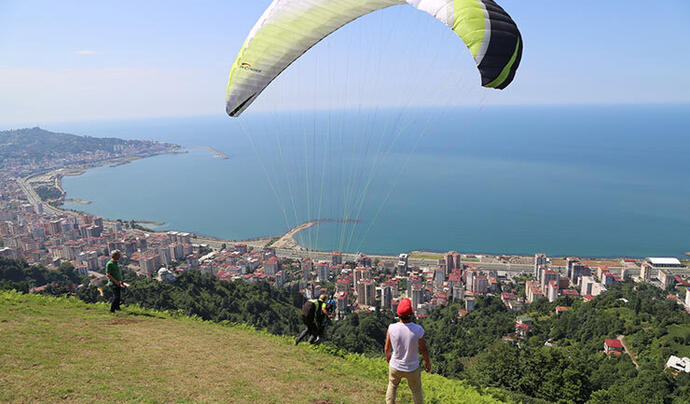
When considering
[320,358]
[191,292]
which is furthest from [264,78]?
[191,292]

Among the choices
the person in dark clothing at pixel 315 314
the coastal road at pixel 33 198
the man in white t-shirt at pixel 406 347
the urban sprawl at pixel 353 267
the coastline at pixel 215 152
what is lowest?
the urban sprawl at pixel 353 267

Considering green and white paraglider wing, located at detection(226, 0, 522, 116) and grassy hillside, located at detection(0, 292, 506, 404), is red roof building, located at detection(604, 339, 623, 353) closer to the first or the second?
grassy hillside, located at detection(0, 292, 506, 404)

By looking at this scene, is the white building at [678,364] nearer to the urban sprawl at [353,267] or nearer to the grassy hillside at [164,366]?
the urban sprawl at [353,267]

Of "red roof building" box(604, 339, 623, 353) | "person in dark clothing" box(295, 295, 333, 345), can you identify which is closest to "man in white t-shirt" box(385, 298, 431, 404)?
"person in dark clothing" box(295, 295, 333, 345)

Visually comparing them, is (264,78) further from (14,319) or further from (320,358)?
(14,319)

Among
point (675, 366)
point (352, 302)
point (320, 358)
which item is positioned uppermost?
point (320, 358)

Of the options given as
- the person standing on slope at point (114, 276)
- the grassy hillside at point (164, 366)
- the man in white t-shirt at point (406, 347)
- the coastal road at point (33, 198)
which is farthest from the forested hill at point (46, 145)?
the man in white t-shirt at point (406, 347)
